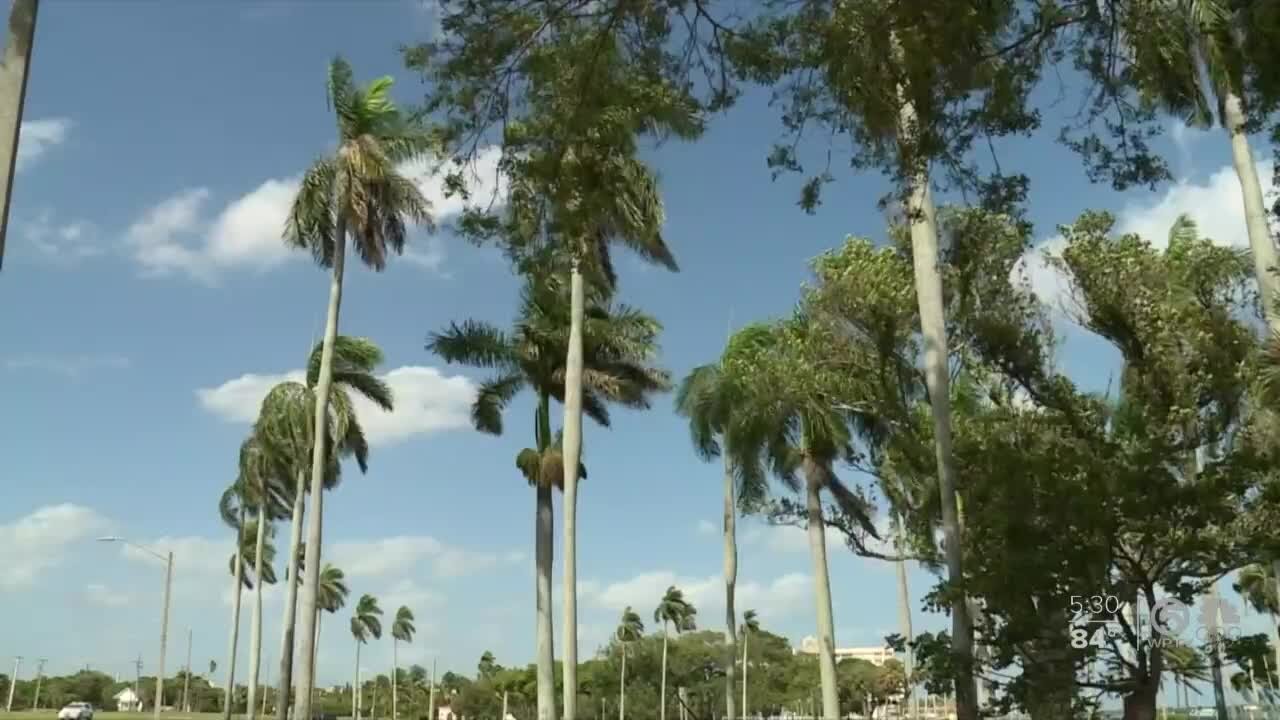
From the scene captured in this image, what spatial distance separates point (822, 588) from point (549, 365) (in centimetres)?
877

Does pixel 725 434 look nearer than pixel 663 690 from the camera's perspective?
Yes

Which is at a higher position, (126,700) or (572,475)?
(572,475)

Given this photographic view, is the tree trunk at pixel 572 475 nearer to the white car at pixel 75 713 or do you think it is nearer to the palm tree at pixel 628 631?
the white car at pixel 75 713

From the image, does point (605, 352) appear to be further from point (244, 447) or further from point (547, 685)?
point (244, 447)

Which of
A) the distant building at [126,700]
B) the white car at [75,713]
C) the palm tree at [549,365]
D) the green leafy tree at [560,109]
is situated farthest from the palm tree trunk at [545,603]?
the distant building at [126,700]

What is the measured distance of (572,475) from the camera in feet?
81.8

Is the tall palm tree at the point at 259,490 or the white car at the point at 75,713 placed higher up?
the tall palm tree at the point at 259,490

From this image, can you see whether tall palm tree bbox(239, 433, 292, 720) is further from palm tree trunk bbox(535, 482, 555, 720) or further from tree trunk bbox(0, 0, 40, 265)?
tree trunk bbox(0, 0, 40, 265)

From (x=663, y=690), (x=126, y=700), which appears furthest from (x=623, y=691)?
(x=126, y=700)

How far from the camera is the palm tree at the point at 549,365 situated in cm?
2731

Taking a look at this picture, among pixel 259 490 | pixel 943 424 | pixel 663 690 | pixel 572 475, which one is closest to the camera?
pixel 943 424

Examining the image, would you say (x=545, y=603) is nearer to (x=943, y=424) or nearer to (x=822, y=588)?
(x=822, y=588)

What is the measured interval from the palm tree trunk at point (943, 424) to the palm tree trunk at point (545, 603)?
11.0 meters

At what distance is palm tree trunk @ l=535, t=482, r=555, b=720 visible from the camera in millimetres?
25219
